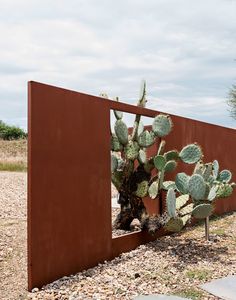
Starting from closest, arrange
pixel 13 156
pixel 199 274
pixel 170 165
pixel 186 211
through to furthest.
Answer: pixel 199 274 < pixel 186 211 < pixel 170 165 < pixel 13 156

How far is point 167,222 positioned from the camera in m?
6.20

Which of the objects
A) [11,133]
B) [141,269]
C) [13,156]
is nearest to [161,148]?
[141,269]

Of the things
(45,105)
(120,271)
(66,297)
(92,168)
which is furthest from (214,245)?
(45,105)

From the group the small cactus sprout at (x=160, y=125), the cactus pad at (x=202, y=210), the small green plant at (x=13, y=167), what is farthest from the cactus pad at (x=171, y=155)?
the small green plant at (x=13, y=167)

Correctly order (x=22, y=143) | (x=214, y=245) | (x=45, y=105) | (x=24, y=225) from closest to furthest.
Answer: (x=45, y=105) < (x=214, y=245) < (x=24, y=225) < (x=22, y=143)

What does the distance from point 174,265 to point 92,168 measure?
1540 mm

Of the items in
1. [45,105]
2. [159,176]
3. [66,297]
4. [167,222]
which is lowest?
[66,297]

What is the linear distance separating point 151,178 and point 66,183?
2133 mm

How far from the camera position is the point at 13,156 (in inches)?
1019

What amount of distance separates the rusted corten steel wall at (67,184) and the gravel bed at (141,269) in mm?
211

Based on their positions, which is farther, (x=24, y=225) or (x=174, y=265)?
(x=24, y=225)

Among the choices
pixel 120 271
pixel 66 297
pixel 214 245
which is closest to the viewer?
pixel 66 297

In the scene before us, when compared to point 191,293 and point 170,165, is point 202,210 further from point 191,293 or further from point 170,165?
point 191,293

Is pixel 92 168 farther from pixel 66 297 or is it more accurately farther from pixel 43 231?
pixel 66 297
